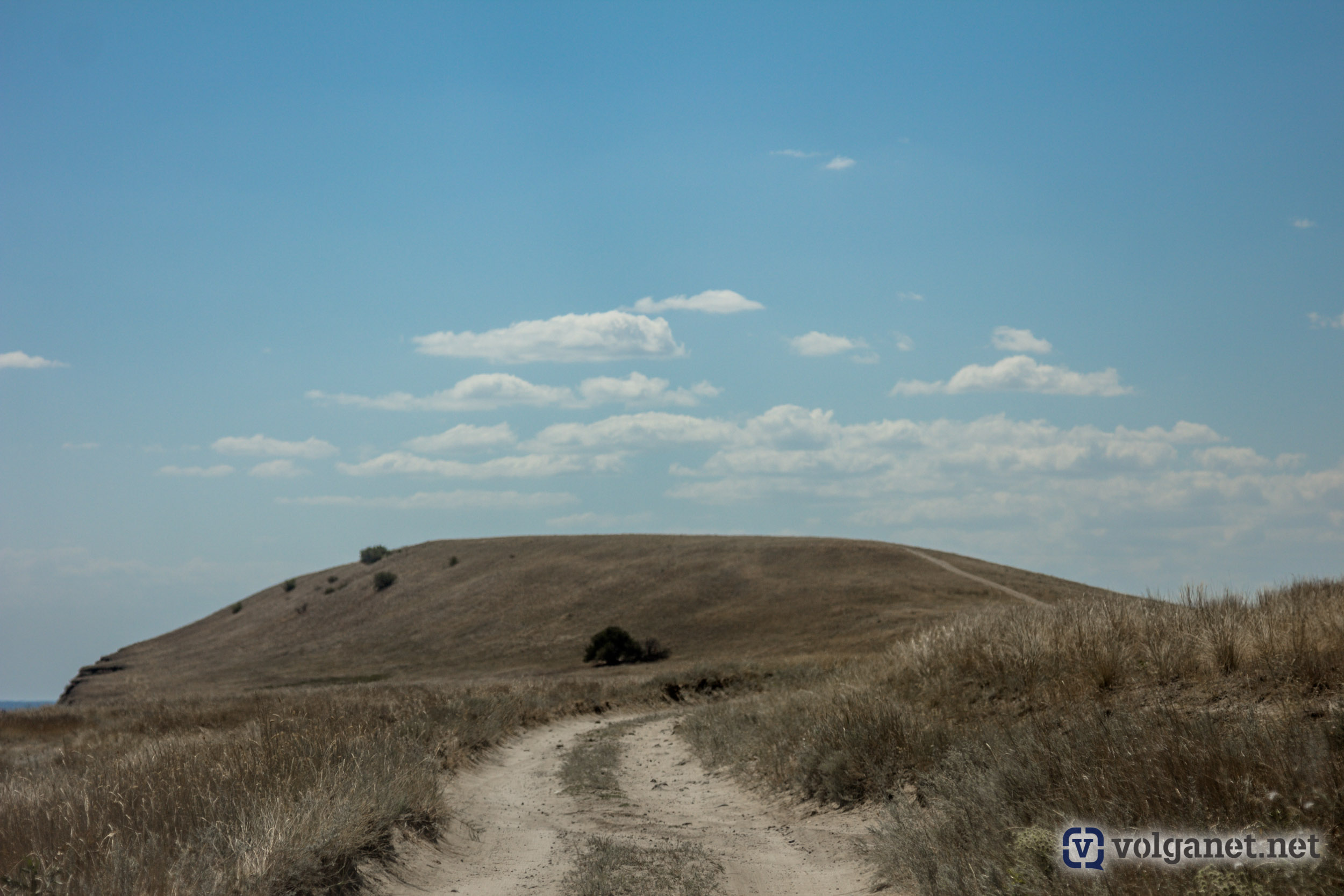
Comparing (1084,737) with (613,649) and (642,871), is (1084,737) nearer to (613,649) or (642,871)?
(642,871)

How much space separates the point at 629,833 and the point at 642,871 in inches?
81.0

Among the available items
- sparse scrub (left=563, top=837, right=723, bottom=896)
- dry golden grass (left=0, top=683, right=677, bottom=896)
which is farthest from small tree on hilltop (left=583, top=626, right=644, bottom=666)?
sparse scrub (left=563, top=837, right=723, bottom=896)

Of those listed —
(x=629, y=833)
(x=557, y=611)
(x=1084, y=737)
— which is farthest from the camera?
(x=557, y=611)

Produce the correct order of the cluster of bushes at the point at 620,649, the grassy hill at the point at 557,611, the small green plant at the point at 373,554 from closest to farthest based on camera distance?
the grassy hill at the point at 557,611, the cluster of bushes at the point at 620,649, the small green plant at the point at 373,554

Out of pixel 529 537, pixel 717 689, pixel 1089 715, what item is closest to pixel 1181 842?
pixel 1089 715

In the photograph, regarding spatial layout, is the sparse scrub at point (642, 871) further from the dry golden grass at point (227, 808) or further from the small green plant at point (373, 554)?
the small green plant at point (373, 554)

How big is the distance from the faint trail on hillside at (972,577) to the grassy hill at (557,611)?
2.19 ft

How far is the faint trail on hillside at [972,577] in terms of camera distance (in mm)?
55503

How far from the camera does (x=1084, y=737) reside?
6.45 m

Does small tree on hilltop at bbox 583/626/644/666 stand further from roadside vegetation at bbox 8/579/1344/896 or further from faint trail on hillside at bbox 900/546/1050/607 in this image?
roadside vegetation at bbox 8/579/1344/896

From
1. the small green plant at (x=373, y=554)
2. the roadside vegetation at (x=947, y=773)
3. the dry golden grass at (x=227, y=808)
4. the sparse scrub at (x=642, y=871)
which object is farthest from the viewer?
the small green plant at (x=373, y=554)

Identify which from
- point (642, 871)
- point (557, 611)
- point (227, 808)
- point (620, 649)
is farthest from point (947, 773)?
point (557, 611)

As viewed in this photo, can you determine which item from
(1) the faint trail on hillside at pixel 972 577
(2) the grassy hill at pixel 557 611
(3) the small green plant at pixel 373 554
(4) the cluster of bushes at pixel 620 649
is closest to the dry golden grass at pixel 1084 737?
(2) the grassy hill at pixel 557 611

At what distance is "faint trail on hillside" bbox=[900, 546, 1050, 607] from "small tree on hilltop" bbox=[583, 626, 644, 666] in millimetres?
→ 25464
